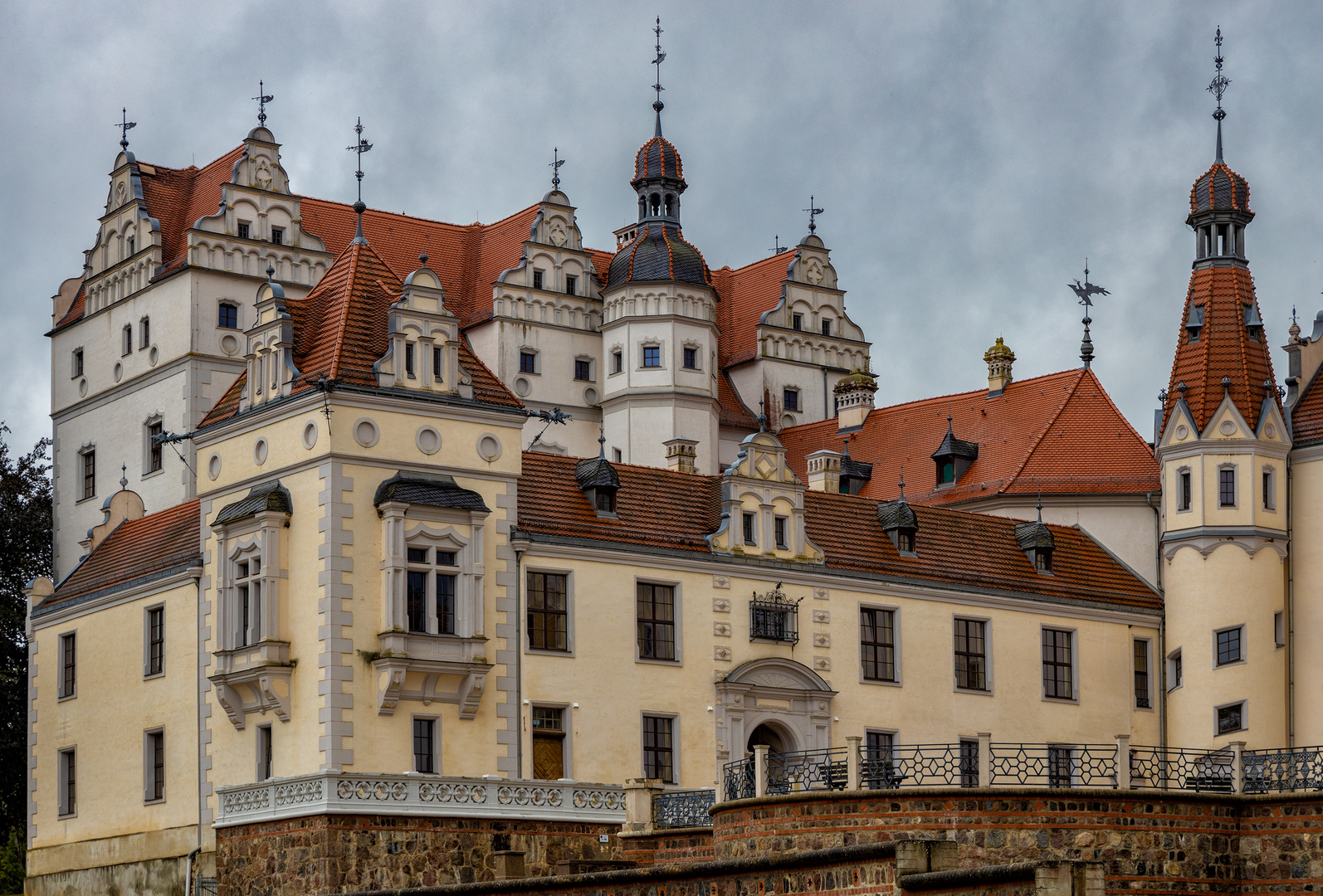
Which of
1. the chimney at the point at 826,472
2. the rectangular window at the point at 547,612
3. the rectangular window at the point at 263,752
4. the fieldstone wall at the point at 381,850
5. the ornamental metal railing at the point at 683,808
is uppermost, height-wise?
the chimney at the point at 826,472

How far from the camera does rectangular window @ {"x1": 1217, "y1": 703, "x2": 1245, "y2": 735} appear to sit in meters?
48.3

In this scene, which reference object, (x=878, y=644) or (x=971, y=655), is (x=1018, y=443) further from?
(x=878, y=644)

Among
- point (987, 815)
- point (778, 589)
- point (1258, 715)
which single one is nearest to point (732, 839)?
point (987, 815)

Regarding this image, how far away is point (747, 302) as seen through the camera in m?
70.1

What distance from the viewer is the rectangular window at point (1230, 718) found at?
4834 centimetres

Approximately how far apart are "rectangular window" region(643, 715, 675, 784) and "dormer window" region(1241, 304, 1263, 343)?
16525 mm

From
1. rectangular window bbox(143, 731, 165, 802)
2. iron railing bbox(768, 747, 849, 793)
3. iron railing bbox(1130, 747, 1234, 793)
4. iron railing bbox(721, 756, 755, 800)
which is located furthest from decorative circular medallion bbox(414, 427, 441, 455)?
iron railing bbox(1130, 747, 1234, 793)

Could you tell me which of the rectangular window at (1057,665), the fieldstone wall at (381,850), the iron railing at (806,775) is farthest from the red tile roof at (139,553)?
the rectangular window at (1057,665)

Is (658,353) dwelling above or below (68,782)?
above

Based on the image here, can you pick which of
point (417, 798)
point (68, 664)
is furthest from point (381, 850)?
point (68, 664)

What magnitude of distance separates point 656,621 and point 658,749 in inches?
98.1

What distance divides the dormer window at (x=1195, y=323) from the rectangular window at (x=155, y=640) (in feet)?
76.1

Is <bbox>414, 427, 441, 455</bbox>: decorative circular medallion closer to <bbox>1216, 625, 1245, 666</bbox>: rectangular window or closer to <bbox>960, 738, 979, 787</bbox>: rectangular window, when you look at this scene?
<bbox>960, 738, 979, 787</bbox>: rectangular window

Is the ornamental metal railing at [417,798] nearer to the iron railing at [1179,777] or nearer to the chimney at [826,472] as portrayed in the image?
the iron railing at [1179,777]
